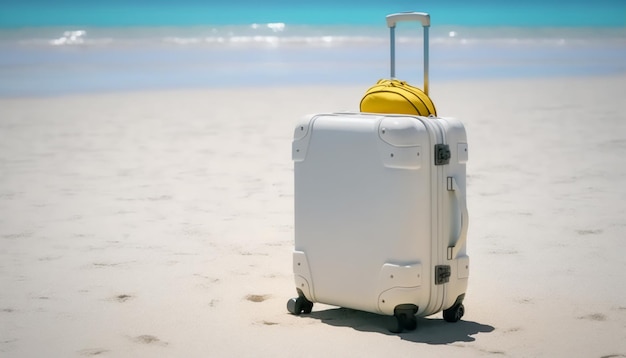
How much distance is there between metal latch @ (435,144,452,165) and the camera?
139 inches

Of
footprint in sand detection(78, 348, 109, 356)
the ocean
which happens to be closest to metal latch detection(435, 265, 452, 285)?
footprint in sand detection(78, 348, 109, 356)

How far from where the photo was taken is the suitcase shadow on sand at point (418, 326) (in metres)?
3.61

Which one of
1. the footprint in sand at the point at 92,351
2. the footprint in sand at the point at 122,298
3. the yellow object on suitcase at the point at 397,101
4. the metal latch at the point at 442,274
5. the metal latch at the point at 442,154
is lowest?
the footprint in sand at the point at 92,351

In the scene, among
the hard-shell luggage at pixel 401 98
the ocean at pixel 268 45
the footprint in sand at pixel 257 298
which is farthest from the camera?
the ocean at pixel 268 45

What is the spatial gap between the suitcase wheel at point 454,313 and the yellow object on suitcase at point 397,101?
75 cm

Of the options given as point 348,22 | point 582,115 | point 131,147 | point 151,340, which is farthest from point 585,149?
point 348,22

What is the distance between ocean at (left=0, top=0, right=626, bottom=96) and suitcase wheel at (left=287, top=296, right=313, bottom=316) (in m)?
9.66

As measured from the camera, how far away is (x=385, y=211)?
3.56 m

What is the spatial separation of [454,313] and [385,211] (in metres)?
0.53

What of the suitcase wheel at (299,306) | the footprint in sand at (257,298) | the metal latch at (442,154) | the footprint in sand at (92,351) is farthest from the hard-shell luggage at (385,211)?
the footprint in sand at (92,351)

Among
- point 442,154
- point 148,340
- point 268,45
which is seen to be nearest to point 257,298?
point 148,340

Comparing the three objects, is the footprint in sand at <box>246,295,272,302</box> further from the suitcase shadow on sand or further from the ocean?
the ocean

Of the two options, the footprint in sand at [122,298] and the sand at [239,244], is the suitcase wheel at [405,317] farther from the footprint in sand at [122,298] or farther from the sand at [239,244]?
the footprint in sand at [122,298]

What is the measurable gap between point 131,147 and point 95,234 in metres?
3.09
